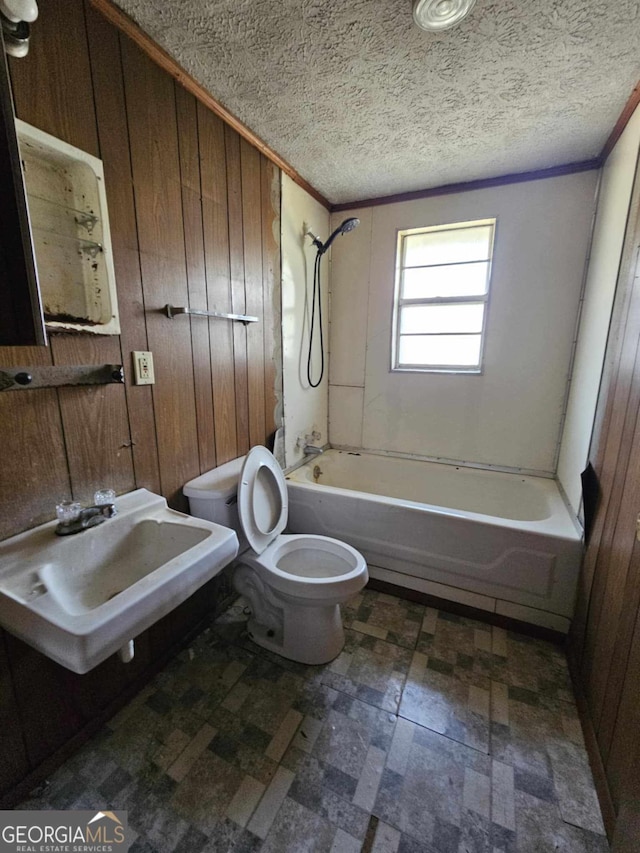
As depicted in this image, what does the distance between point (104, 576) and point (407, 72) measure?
2083 mm

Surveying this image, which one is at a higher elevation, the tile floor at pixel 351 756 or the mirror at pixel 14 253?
the mirror at pixel 14 253

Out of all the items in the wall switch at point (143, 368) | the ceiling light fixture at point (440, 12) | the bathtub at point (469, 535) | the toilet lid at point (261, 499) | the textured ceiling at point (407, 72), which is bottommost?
the bathtub at point (469, 535)

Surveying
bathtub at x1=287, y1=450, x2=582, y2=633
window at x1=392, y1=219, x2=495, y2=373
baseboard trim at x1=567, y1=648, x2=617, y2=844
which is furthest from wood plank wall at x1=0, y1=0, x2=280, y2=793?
baseboard trim at x1=567, y1=648, x2=617, y2=844

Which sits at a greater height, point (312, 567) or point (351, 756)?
point (312, 567)

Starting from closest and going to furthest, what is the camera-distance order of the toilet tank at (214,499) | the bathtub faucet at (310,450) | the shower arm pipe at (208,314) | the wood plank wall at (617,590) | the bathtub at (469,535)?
the wood plank wall at (617,590), the shower arm pipe at (208,314), the toilet tank at (214,499), the bathtub at (469,535), the bathtub faucet at (310,450)

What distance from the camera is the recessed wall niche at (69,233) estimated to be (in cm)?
99

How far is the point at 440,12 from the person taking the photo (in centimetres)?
105

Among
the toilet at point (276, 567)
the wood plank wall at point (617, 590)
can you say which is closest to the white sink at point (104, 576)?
the toilet at point (276, 567)

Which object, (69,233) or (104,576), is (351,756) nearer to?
(104,576)

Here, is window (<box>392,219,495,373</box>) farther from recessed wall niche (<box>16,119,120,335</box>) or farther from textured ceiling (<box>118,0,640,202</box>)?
recessed wall niche (<box>16,119,120,335</box>)

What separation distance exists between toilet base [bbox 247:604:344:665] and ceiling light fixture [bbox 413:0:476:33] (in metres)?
2.07

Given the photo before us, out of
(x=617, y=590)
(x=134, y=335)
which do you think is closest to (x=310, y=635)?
(x=617, y=590)

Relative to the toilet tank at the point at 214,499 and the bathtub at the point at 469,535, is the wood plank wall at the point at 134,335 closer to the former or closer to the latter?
the toilet tank at the point at 214,499

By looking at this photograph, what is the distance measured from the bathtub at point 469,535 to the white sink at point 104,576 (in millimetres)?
998
